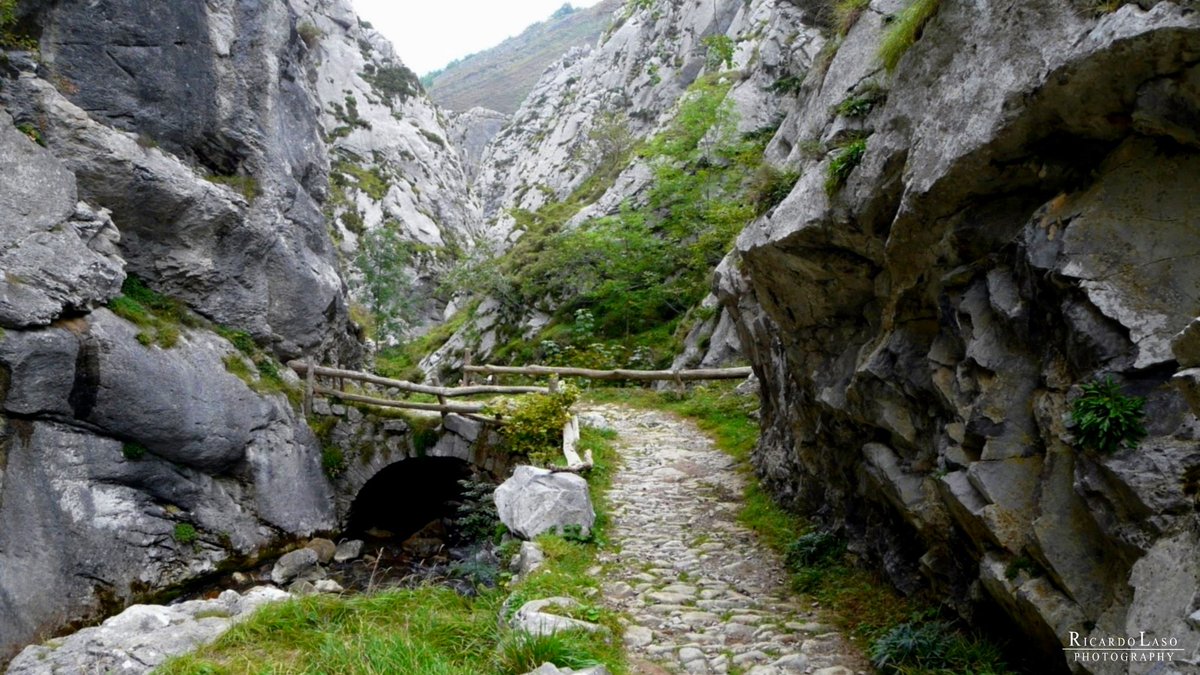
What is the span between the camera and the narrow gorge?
3.81 m

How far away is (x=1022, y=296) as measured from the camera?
464 centimetres

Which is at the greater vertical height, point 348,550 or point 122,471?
point 122,471

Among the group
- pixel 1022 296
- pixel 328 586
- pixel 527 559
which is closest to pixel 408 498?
pixel 328 586

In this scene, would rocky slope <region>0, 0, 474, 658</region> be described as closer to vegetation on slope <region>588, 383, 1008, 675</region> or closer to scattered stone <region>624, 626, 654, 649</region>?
scattered stone <region>624, 626, 654, 649</region>

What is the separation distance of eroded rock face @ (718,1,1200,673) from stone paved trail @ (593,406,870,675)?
1.18m

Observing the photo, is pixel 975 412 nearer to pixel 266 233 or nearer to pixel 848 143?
pixel 848 143

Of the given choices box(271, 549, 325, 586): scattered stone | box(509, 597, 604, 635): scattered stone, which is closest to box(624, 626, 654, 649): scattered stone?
box(509, 597, 604, 635): scattered stone

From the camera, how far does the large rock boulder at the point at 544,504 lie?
29.7ft

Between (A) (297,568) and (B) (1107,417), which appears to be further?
(A) (297,568)

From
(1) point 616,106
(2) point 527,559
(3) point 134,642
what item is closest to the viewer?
(3) point 134,642

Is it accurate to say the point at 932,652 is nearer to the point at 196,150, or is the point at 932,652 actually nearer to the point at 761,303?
the point at 761,303

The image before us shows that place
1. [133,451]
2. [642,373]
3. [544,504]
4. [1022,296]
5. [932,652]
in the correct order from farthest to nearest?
[642,373] → [133,451] → [544,504] → [932,652] → [1022,296]

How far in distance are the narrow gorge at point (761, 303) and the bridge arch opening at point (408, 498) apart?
14 cm

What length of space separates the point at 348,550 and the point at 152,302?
7046 millimetres
